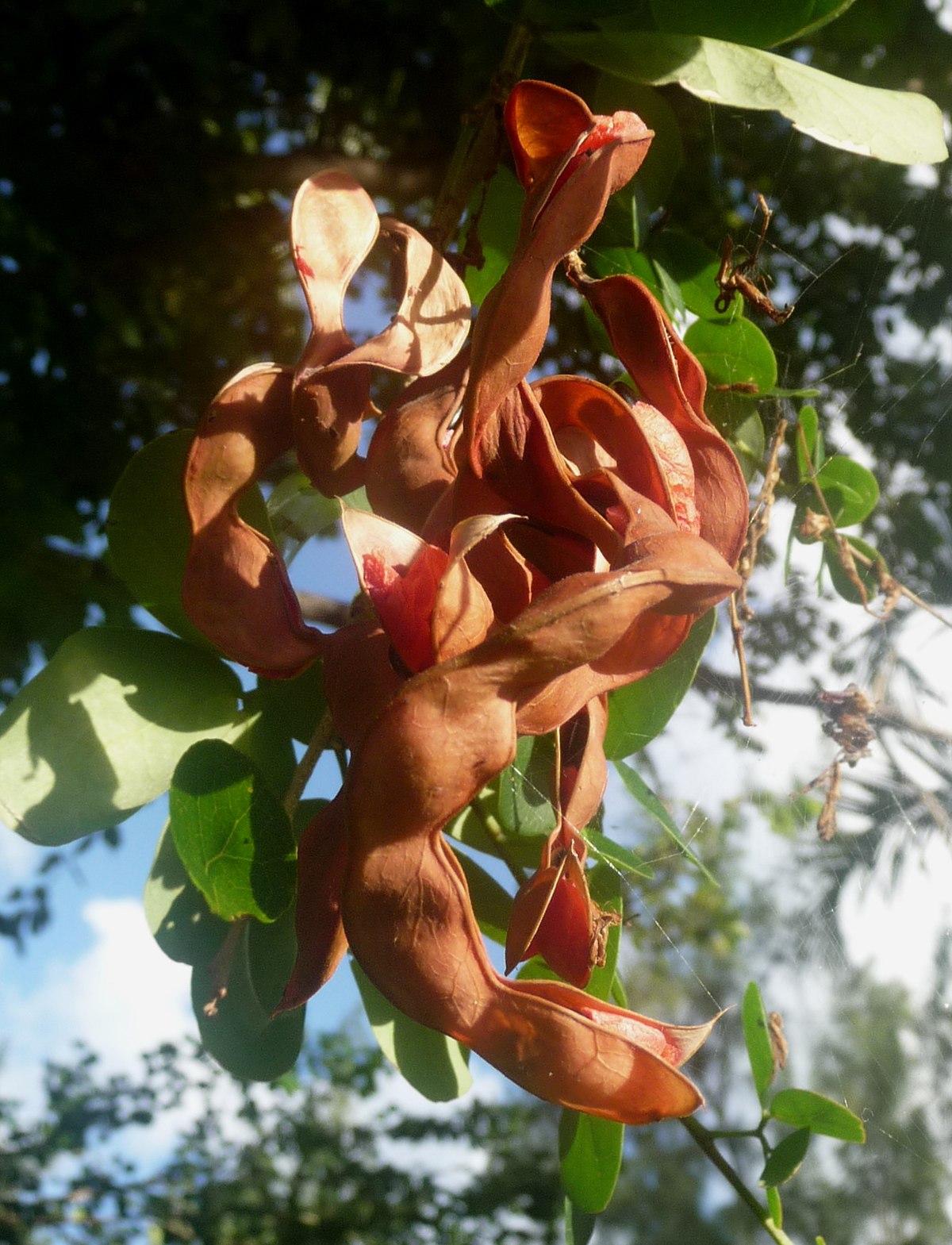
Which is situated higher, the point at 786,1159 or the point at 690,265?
the point at 690,265

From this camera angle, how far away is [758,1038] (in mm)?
384

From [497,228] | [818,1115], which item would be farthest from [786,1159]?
[497,228]

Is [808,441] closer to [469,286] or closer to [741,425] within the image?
[741,425]

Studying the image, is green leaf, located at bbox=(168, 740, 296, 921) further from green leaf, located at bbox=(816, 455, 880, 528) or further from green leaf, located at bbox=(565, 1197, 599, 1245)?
green leaf, located at bbox=(816, 455, 880, 528)

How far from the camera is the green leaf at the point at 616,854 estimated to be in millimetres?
299

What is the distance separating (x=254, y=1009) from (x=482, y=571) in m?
0.18

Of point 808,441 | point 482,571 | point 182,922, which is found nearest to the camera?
point 482,571

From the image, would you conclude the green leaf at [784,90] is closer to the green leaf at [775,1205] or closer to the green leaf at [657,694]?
the green leaf at [657,694]

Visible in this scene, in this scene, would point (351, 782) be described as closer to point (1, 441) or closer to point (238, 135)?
point (1, 441)

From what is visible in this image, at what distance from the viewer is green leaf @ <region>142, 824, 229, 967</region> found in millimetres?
325

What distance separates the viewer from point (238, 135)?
1.19 meters

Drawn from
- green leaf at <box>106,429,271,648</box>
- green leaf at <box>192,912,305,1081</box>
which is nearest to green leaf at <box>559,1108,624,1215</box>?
green leaf at <box>192,912,305,1081</box>

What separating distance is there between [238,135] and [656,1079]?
4.04 feet

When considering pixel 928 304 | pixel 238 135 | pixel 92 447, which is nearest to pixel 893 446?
pixel 928 304
